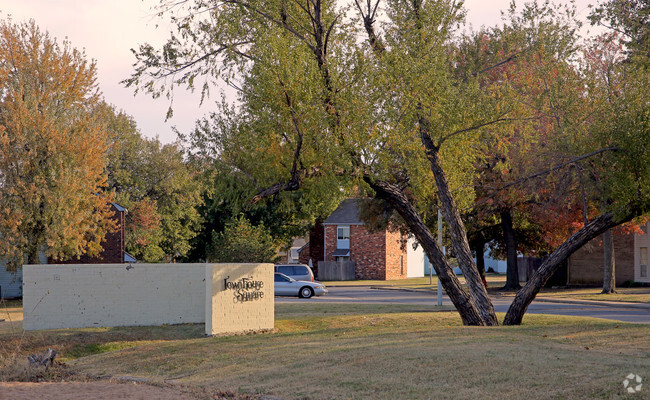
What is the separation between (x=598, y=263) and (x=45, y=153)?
3506cm

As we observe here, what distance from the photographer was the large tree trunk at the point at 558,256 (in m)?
18.0

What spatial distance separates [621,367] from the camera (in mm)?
10023

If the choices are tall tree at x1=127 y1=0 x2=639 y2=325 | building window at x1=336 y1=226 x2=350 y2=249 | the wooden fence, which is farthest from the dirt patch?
building window at x1=336 y1=226 x2=350 y2=249

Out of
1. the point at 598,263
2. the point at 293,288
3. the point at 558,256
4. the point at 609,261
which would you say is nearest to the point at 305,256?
the point at 598,263

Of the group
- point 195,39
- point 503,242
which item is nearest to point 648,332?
point 195,39

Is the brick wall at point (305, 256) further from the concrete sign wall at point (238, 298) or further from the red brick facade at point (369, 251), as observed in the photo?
the concrete sign wall at point (238, 298)

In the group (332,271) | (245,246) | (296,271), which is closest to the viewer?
(296,271)

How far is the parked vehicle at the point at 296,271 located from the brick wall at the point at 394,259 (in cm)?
2640

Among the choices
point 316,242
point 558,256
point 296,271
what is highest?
point 316,242

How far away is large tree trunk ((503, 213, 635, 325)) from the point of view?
1797 centimetres

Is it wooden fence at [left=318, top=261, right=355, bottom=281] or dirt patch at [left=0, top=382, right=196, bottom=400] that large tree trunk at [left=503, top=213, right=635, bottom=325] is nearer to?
dirt patch at [left=0, top=382, right=196, bottom=400]

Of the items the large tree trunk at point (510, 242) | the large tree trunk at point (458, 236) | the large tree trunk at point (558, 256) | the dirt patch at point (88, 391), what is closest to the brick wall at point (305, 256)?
the large tree trunk at point (510, 242)

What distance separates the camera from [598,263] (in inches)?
1825

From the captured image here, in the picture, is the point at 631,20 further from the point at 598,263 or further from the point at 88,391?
the point at 598,263
